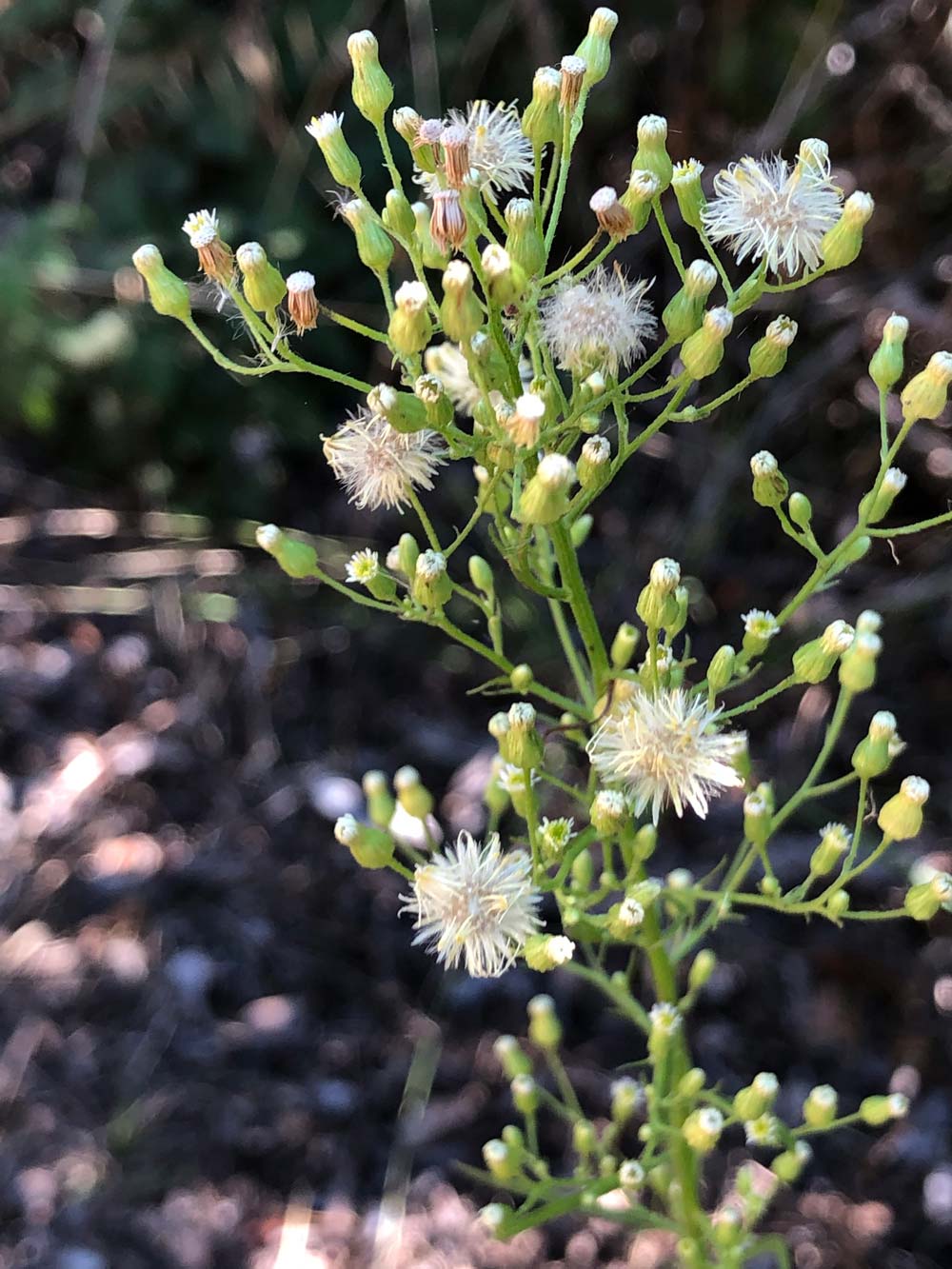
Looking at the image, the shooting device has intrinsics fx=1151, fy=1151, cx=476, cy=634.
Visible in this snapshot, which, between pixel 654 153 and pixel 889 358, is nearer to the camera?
pixel 654 153

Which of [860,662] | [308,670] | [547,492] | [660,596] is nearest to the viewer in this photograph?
[547,492]

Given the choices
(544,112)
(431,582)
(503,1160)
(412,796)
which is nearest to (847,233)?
(544,112)

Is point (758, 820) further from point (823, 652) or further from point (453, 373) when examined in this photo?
point (453, 373)

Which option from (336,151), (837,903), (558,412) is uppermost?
(336,151)

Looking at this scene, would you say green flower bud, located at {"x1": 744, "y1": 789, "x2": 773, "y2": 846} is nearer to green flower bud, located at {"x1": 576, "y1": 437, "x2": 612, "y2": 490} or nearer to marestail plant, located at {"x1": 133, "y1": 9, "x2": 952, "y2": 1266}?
marestail plant, located at {"x1": 133, "y1": 9, "x2": 952, "y2": 1266}

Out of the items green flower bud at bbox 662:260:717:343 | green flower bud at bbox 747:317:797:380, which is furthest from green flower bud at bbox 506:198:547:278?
green flower bud at bbox 747:317:797:380

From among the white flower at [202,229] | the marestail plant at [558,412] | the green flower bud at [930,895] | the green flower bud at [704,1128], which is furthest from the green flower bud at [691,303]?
the green flower bud at [704,1128]

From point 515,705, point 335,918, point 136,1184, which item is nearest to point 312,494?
point 335,918
